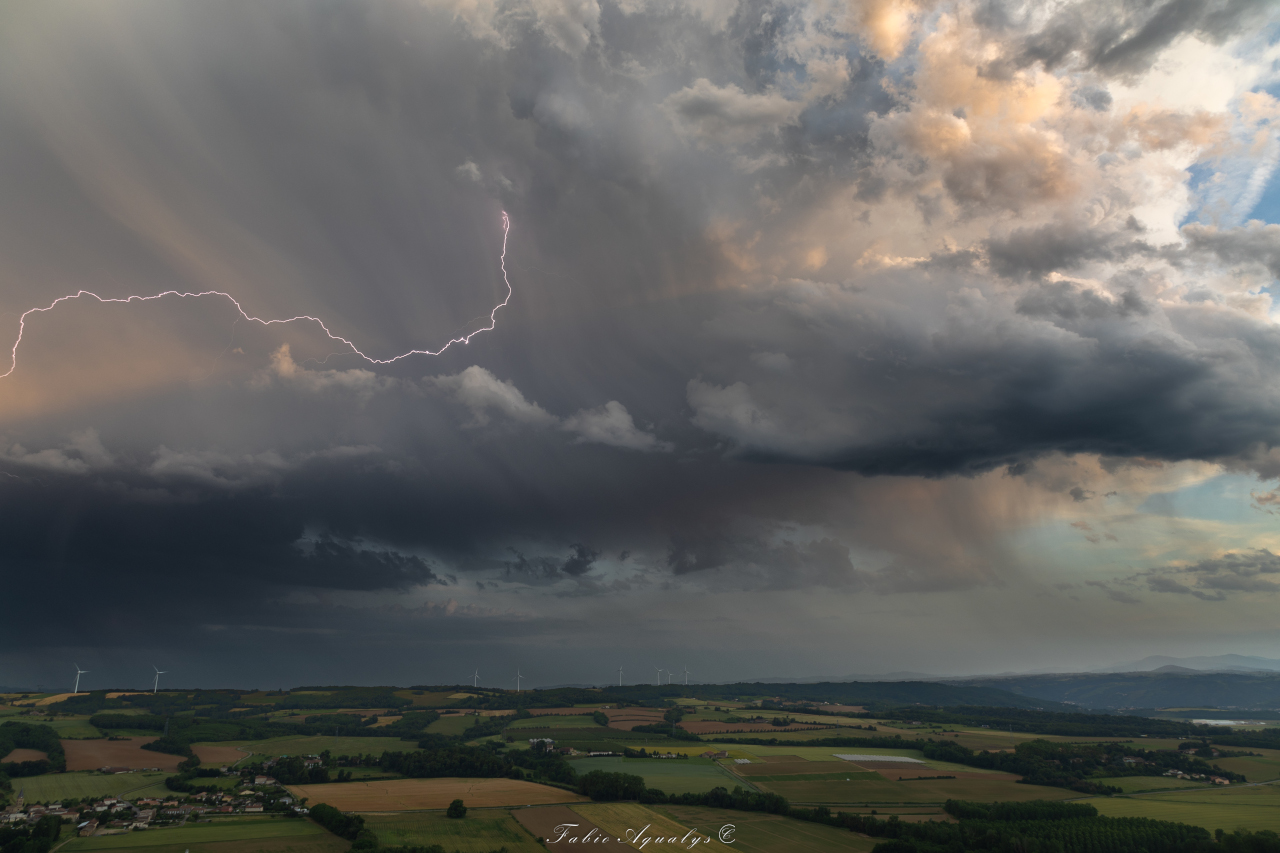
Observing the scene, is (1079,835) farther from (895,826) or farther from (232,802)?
(232,802)

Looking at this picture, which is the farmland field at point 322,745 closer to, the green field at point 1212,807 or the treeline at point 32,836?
Answer: the treeline at point 32,836

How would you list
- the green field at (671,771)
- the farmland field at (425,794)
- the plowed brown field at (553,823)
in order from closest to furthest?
the plowed brown field at (553,823) → the farmland field at (425,794) → the green field at (671,771)

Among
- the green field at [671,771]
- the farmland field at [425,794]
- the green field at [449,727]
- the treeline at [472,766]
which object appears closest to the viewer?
the farmland field at [425,794]

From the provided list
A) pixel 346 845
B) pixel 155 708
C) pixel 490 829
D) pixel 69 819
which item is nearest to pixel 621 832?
pixel 490 829

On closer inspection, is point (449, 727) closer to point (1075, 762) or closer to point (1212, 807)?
point (1075, 762)

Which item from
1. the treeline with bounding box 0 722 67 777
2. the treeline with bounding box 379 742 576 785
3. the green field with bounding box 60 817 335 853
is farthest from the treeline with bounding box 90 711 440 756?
the green field with bounding box 60 817 335 853

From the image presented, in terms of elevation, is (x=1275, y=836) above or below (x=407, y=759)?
above

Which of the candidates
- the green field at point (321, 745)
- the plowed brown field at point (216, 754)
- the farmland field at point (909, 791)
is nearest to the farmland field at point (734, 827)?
the farmland field at point (909, 791)
